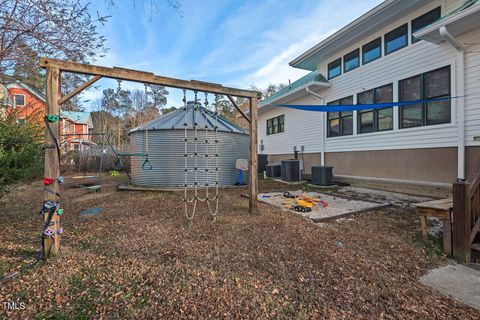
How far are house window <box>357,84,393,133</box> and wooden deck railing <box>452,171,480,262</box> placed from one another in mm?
4871

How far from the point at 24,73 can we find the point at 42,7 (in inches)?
52.3

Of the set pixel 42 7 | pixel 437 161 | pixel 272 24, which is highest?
pixel 272 24

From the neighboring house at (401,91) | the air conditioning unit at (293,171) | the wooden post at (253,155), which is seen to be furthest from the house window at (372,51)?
the wooden post at (253,155)

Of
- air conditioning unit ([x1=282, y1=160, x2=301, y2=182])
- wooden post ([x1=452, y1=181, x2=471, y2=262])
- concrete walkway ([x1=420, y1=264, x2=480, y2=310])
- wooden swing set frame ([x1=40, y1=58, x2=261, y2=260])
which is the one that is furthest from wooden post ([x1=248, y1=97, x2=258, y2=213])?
air conditioning unit ([x1=282, y1=160, x2=301, y2=182])

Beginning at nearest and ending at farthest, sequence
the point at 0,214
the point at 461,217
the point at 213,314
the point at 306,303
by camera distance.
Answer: the point at 213,314 → the point at 306,303 → the point at 461,217 → the point at 0,214

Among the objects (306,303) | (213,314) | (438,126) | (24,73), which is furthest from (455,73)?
(24,73)

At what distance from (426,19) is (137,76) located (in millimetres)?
7797

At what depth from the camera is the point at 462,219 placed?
8.41 feet

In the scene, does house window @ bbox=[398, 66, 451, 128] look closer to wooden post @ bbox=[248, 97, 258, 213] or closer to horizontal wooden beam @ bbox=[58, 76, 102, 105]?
wooden post @ bbox=[248, 97, 258, 213]

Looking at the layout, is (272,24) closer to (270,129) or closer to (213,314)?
(270,129)

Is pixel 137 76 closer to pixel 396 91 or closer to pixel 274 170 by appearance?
pixel 396 91

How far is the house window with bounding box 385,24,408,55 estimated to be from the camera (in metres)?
6.47

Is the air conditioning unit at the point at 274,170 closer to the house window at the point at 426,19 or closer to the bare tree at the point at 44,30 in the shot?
the house window at the point at 426,19

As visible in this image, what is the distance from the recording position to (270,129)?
13.1m
